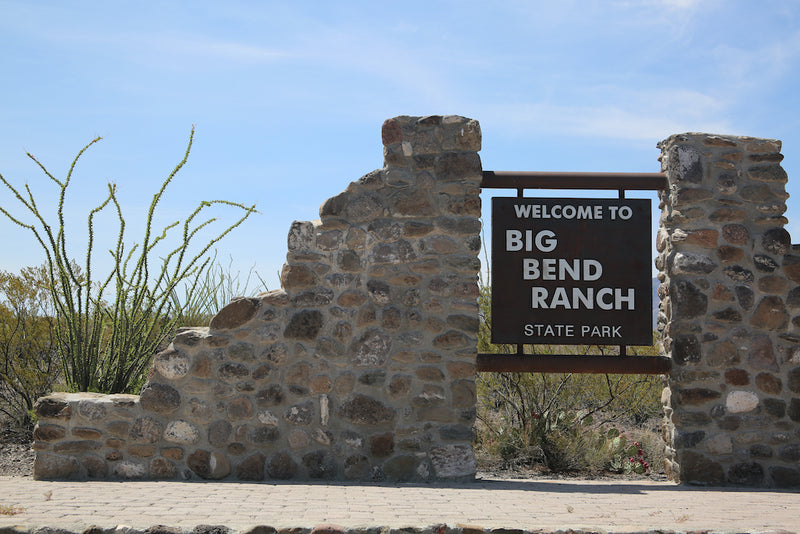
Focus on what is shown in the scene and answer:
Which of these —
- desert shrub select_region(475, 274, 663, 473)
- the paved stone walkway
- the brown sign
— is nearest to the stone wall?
the paved stone walkway

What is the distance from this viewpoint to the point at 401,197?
22.5 ft

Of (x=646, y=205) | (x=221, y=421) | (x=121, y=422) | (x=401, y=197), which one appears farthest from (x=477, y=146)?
(x=121, y=422)

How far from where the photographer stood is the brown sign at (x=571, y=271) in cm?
712

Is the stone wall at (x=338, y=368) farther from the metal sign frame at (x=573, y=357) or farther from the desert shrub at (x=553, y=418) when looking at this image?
the desert shrub at (x=553, y=418)

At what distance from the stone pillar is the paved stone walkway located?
1.34 ft

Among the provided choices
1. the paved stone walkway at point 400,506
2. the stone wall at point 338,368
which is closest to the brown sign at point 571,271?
the stone wall at point 338,368

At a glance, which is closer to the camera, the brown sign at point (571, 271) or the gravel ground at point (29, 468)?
the brown sign at point (571, 271)

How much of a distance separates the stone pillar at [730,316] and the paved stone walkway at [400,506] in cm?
41

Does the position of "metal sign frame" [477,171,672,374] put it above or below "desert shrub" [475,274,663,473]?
above

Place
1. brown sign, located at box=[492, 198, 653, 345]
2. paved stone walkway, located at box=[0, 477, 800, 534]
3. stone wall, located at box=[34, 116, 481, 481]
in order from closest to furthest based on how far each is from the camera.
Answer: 1. paved stone walkway, located at box=[0, 477, 800, 534]
2. stone wall, located at box=[34, 116, 481, 481]
3. brown sign, located at box=[492, 198, 653, 345]

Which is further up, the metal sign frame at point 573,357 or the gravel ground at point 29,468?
the metal sign frame at point 573,357

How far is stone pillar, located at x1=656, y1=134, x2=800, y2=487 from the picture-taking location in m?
6.85

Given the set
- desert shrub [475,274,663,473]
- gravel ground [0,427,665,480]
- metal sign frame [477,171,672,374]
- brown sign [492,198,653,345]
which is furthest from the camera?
desert shrub [475,274,663,473]

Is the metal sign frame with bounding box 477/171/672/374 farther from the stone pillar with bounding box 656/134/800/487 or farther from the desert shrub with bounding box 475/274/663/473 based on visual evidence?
the desert shrub with bounding box 475/274/663/473
